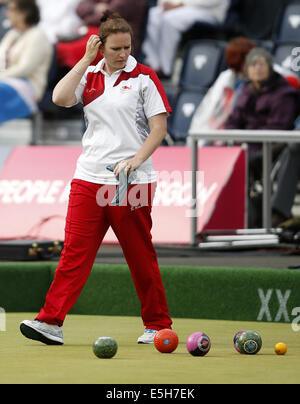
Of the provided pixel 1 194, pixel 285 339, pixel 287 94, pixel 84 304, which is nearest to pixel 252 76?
pixel 287 94

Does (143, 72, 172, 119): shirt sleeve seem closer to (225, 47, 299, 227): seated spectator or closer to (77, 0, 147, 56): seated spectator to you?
(225, 47, 299, 227): seated spectator

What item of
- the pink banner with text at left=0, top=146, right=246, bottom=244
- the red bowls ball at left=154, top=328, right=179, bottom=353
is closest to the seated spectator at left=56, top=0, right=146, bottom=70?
the pink banner with text at left=0, top=146, right=246, bottom=244

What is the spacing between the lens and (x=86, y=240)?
5016 mm

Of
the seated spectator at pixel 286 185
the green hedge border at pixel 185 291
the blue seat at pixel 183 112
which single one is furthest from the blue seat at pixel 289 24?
the green hedge border at pixel 185 291

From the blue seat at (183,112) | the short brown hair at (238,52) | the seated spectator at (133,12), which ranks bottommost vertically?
the blue seat at (183,112)

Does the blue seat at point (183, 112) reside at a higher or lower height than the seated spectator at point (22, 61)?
lower

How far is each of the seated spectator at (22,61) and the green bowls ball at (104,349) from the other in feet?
17.9

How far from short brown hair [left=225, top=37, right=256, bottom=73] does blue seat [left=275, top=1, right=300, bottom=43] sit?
4.34 feet

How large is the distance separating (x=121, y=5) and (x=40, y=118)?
4.44ft

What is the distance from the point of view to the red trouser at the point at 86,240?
5.00 m

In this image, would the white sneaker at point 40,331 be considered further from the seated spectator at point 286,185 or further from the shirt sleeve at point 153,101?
the seated spectator at point 286,185

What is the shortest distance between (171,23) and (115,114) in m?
5.82

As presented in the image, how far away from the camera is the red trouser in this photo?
5.00 metres

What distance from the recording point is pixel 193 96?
33.1 feet
